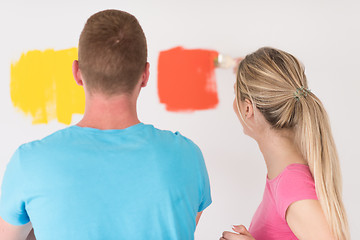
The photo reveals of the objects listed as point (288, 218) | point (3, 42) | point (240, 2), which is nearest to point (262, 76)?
point (288, 218)

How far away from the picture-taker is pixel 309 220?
80cm

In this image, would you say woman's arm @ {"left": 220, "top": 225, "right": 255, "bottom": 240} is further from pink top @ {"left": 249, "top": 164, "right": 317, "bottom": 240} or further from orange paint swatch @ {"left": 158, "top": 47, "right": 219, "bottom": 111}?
orange paint swatch @ {"left": 158, "top": 47, "right": 219, "bottom": 111}

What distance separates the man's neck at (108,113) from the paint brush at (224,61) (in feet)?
1.95

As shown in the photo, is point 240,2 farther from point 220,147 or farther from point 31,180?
point 31,180

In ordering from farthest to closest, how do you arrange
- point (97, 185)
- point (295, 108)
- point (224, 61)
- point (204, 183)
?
point (224, 61) → point (295, 108) → point (204, 183) → point (97, 185)

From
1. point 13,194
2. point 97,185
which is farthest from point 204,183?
point 13,194

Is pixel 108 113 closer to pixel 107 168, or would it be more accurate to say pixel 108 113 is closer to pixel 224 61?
pixel 107 168

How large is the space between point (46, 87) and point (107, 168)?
73 centimetres

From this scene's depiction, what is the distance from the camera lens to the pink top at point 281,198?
0.83m

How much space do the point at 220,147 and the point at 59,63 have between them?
62 cm

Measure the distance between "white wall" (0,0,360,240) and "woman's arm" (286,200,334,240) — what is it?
1.56ft

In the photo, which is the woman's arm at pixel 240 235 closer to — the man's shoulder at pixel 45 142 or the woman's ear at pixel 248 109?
the woman's ear at pixel 248 109

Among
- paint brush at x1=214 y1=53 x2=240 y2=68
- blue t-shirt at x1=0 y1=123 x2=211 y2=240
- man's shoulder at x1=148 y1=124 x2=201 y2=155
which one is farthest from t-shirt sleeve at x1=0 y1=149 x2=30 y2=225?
paint brush at x1=214 y1=53 x2=240 y2=68

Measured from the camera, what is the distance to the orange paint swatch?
4.13 feet
